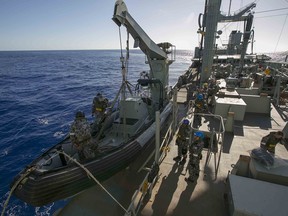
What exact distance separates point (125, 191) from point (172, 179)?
6.40 ft

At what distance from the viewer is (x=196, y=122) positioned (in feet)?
29.3

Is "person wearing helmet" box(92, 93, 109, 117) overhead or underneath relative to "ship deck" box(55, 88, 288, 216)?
overhead

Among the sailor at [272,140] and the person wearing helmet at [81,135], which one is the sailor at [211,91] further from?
the person wearing helmet at [81,135]

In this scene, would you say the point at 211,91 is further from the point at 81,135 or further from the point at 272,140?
the point at 81,135

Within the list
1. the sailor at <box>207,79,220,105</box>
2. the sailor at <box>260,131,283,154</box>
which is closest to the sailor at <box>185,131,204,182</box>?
the sailor at <box>260,131,283,154</box>

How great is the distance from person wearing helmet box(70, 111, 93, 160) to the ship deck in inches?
66.3

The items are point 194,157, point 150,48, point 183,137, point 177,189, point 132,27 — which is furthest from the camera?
point 150,48

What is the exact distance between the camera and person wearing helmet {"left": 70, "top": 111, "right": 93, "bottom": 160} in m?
5.84

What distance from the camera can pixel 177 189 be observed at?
519 centimetres

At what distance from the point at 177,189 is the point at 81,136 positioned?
10.6 ft

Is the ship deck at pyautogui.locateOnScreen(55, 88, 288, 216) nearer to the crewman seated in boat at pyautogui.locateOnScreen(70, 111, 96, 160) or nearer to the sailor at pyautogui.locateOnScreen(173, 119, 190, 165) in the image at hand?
the sailor at pyautogui.locateOnScreen(173, 119, 190, 165)

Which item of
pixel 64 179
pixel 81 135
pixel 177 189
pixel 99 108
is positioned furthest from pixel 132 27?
pixel 177 189

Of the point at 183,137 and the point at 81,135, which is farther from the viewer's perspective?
the point at 183,137

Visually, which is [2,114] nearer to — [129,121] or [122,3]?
[129,121]
